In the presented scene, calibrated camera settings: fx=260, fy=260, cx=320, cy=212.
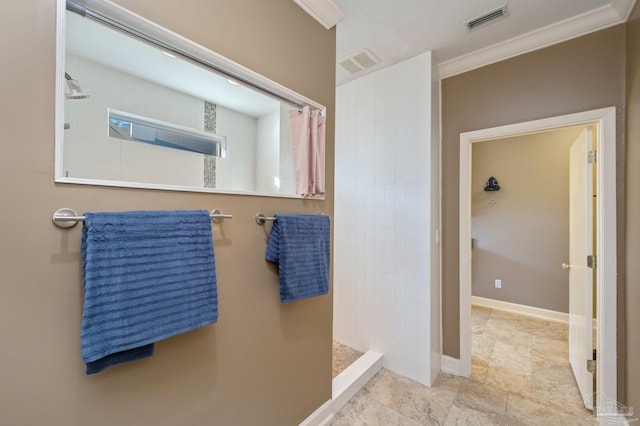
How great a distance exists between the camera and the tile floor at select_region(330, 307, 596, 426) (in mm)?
1681

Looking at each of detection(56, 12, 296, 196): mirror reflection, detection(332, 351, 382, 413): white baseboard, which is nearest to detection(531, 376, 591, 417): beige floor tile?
detection(332, 351, 382, 413): white baseboard

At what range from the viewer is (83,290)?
776mm

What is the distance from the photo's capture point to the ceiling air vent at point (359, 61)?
207cm

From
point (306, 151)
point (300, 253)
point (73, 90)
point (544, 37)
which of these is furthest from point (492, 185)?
point (73, 90)

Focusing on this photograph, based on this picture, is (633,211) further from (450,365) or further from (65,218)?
(65,218)

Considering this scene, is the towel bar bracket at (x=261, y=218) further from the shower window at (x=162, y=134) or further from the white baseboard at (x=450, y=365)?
the white baseboard at (x=450, y=365)

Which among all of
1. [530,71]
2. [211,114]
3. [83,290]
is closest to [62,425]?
[83,290]

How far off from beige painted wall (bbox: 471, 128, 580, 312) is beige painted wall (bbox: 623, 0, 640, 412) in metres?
2.01

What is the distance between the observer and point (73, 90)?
2.71 ft

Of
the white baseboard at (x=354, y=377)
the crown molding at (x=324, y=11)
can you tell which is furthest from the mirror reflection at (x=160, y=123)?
the white baseboard at (x=354, y=377)

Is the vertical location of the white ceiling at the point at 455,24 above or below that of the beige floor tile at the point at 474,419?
above

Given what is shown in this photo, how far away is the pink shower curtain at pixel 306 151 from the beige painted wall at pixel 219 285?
11cm

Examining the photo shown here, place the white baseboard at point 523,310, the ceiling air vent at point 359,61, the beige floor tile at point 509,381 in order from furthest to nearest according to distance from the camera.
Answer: the white baseboard at point 523,310 → the ceiling air vent at point 359,61 → the beige floor tile at point 509,381

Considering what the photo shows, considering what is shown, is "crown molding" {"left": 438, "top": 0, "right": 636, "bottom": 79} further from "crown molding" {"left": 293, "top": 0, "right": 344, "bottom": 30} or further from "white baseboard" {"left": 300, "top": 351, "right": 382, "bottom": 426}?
"white baseboard" {"left": 300, "top": 351, "right": 382, "bottom": 426}
